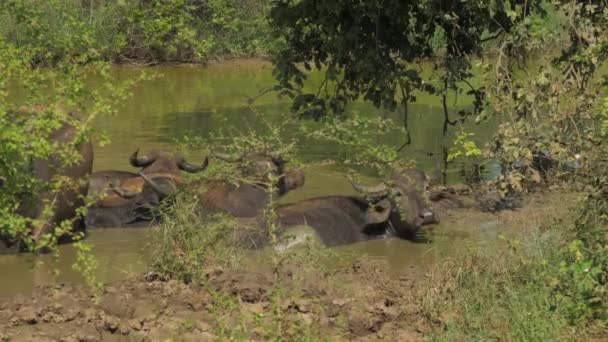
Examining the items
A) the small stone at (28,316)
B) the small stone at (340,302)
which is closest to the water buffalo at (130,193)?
the small stone at (28,316)

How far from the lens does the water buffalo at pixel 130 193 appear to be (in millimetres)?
11297

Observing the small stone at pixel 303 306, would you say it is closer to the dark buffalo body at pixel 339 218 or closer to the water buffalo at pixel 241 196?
the dark buffalo body at pixel 339 218

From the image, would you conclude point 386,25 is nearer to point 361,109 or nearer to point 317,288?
point 317,288

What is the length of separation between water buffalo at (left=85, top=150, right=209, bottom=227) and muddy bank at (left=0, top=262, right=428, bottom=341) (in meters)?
2.90

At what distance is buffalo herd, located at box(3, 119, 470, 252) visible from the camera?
33.7ft

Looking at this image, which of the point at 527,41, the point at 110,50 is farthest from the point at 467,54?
the point at 110,50

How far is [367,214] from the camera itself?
1095 cm

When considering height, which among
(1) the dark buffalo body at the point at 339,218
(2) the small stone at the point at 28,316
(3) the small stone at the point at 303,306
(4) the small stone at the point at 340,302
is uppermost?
(3) the small stone at the point at 303,306

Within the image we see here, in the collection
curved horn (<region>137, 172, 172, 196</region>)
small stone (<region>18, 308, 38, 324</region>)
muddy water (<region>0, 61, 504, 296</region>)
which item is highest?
small stone (<region>18, 308, 38, 324</region>)

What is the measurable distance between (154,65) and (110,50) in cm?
124

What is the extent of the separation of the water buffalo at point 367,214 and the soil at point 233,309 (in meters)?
2.12

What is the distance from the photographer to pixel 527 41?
9.05m

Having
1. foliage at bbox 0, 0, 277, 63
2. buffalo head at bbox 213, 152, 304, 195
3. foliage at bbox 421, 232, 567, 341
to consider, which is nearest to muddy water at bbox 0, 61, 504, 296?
buffalo head at bbox 213, 152, 304, 195

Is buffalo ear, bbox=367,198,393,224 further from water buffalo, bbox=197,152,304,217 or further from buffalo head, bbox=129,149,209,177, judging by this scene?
buffalo head, bbox=129,149,209,177
